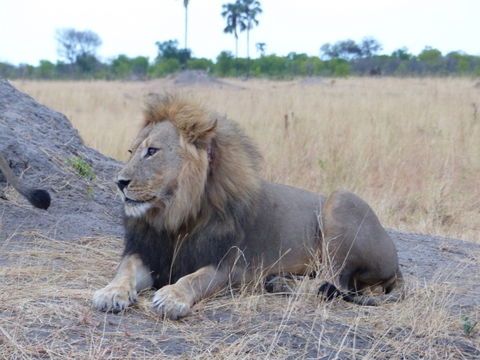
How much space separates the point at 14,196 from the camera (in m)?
5.21

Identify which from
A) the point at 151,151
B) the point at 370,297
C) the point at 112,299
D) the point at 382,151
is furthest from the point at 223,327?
the point at 382,151

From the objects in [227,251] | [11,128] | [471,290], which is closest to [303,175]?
[11,128]

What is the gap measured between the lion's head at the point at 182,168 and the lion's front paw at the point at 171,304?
361mm

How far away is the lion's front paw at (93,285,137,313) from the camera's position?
326 centimetres

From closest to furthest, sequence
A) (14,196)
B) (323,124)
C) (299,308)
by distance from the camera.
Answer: (299,308) < (14,196) < (323,124)

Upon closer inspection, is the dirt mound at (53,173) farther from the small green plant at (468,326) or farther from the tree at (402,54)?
the tree at (402,54)

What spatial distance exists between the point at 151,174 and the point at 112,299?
55 cm

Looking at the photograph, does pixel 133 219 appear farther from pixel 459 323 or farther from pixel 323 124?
pixel 323 124

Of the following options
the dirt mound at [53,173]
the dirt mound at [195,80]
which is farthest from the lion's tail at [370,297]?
the dirt mound at [195,80]

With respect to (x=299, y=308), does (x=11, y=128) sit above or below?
above

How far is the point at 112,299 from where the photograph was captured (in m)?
3.27

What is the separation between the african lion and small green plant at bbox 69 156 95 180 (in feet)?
6.41

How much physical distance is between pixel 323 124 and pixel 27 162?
5024mm

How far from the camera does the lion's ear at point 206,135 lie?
11.9 ft
